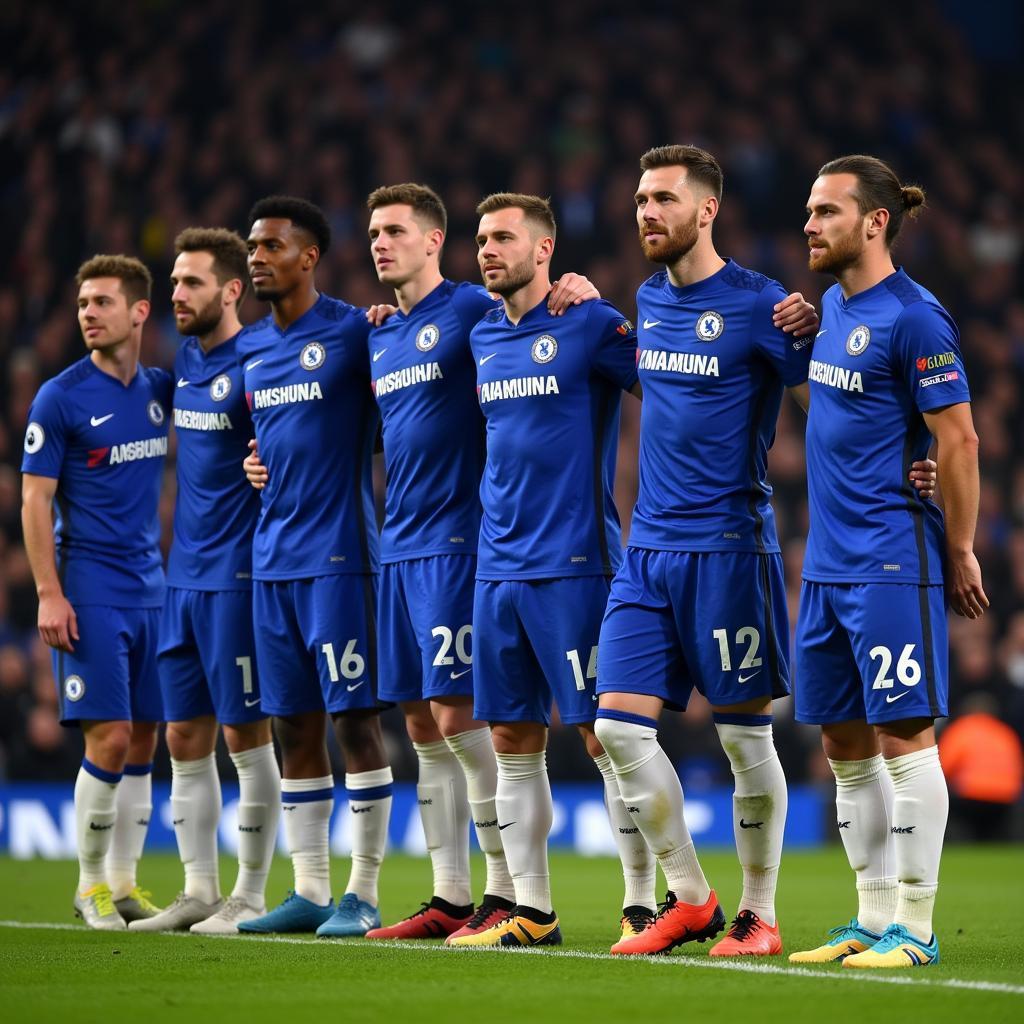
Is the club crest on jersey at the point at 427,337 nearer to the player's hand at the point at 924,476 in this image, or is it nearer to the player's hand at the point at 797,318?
the player's hand at the point at 797,318

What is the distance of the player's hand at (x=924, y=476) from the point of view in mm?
6086

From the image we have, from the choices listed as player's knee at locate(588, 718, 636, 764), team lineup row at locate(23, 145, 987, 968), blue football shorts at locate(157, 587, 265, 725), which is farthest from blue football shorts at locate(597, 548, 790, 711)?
blue football shorts at locate(157, 587, 265, 725)

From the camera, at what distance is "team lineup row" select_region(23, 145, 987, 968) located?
6137 mm

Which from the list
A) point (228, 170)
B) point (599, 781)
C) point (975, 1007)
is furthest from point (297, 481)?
point (228, 170)

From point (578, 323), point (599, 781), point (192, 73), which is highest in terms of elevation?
point (192, 73)

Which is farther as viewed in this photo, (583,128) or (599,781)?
(583,128)

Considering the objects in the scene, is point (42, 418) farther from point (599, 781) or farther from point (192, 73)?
point (192, 73)

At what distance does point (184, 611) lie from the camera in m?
8.12

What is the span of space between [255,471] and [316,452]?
12.1 inches

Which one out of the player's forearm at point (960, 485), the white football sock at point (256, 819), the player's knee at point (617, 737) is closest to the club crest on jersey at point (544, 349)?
the player's knee at point (617, 737)

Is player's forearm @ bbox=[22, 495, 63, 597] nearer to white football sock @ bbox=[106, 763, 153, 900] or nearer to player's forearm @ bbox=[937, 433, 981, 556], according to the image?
white football sock @ bbox=[106, 763, 153, 900]

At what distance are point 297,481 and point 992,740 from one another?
8.41 meters

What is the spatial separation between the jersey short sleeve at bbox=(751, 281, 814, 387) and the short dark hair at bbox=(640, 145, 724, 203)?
495 mm

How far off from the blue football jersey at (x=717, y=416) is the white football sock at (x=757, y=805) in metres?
0.68
